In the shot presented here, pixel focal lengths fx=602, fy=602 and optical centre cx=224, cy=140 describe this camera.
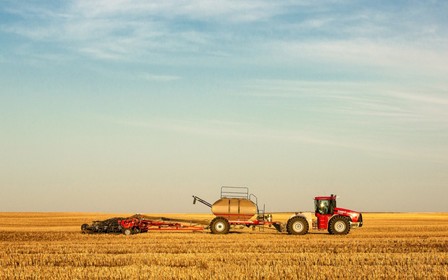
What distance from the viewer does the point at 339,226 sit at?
3497 cm

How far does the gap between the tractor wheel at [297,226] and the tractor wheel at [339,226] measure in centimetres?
142

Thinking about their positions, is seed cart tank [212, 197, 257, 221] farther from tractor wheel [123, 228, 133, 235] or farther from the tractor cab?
tractor wheel [123, 228, 133, 235]

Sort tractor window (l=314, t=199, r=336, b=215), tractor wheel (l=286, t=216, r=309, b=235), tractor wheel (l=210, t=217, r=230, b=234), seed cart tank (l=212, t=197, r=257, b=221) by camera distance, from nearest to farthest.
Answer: tractor wheel (l=286, t=216, r=309, b=235) → tractor wheel (l=210, t=217, r=230, b=234) → tractor window (l=314, t=199, r=336, b=215) → seed cart tank (l=212, t=197, r=257, b=221)

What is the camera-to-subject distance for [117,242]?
1101 inches

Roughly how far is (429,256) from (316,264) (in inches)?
198

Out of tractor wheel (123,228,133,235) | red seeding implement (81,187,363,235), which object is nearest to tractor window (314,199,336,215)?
red seeding implement (81,187,363,235)

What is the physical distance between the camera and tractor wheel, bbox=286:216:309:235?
3472 cm

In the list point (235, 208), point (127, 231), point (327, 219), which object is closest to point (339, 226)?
point (327, 219)

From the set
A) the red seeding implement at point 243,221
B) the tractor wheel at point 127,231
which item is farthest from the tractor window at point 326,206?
the tractor wheel at point 127,231

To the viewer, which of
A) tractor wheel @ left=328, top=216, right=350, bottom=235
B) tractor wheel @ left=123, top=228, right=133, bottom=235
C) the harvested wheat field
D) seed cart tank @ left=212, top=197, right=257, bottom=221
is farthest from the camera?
seed cart tank @ left=212, top=197, right=257, bottom=221

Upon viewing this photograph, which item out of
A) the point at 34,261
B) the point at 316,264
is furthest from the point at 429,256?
the point at 34,261

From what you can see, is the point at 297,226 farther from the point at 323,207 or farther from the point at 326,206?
the point at 326,206

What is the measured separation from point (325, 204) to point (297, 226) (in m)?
2.28

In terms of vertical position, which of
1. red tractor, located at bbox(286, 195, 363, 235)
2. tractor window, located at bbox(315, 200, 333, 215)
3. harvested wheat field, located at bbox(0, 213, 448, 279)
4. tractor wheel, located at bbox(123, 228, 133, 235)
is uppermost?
tractor window, located at bbox(315, 200, 333, 215)
